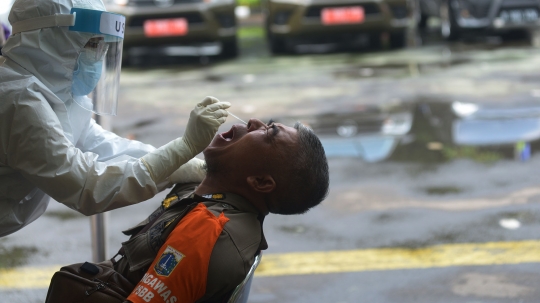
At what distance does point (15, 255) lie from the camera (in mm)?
3816

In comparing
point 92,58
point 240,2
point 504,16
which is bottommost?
point 240,2

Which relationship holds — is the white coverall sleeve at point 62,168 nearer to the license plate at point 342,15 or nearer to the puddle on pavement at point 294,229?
the puddle on pavement at point 294,229

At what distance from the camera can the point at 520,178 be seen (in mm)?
4641

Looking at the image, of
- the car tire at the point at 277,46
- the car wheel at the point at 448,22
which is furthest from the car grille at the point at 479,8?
the car tire at the point at 277,46

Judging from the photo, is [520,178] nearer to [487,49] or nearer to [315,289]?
Result: [315,289]

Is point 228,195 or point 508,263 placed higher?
point 228,195

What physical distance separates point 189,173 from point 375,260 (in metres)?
1.57

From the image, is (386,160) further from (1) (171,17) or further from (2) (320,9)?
(1) (171,17)

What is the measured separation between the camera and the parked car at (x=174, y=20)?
914 centimetres

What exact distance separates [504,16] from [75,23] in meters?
8.69

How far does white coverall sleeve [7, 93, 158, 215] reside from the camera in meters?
1.80

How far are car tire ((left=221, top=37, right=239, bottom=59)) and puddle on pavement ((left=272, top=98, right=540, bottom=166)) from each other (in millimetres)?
3595

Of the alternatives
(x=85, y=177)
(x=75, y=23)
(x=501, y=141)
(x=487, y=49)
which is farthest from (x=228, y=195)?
(x=487, y=49)

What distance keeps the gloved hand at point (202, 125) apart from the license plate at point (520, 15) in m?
8.50
